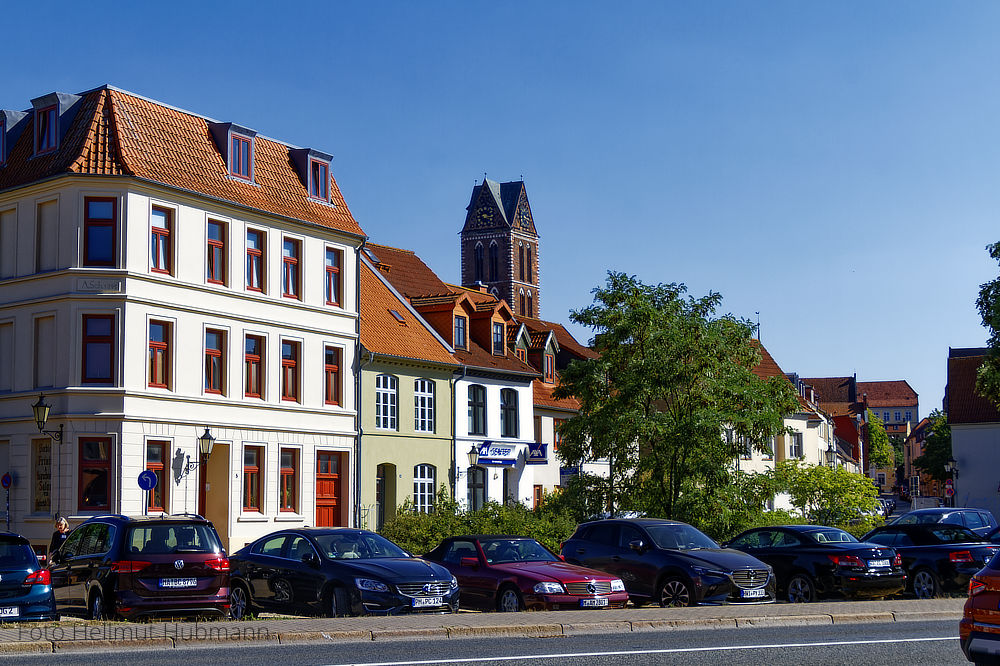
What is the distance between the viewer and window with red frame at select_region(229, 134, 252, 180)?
38.2 metres

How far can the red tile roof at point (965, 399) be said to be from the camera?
242 feet

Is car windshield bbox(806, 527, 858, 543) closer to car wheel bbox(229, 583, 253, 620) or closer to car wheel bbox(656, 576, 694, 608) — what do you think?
car wheel bbox(656, 576, 694, 608)

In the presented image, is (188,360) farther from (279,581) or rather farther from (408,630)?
(408,630)

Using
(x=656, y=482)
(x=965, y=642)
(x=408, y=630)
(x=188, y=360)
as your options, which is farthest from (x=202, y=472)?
(x=965, y=642)

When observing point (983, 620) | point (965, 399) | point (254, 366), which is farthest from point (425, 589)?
point (965, 399)

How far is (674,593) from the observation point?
20.6 m

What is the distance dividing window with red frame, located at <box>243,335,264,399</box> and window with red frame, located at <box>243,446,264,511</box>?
1.75 m

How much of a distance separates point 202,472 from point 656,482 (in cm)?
1364

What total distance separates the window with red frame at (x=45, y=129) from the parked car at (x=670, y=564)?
2145cm

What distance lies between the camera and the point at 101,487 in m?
32.8

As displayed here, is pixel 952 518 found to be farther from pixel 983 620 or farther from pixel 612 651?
pixel 983 620

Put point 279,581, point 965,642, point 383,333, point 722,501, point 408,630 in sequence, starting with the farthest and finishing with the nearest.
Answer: point 383,333 < point 722,501 < point 279,581 < point 408,630 < point 965,642

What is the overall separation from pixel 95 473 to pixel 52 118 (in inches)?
421

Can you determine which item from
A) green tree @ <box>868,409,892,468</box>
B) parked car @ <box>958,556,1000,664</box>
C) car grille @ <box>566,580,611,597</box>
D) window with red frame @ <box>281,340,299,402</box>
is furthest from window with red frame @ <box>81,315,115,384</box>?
green tree @ <box>868,409,892,468</box>
